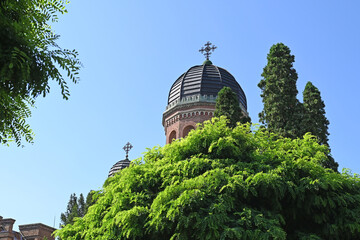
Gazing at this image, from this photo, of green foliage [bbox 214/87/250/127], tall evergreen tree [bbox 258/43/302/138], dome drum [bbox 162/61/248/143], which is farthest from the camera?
dome drum [bbox 162/61/248/143]

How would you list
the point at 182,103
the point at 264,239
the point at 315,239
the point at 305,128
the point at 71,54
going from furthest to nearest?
the point at 182,103
the point at 305,128
the point at 315,239
the point at 264,239
the point at 71,54

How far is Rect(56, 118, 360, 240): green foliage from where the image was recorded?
10.7 m

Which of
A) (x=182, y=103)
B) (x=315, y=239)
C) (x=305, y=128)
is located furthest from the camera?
(x=182, y=103)

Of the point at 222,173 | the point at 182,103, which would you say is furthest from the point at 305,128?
the point at 182,103

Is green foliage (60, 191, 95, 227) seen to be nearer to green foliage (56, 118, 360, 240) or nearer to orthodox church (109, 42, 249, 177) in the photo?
orthodox church (109, 42, 249, 177)

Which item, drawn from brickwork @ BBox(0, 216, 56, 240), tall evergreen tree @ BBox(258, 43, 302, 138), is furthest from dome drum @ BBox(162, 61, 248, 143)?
brickwork @ BBox(0, 216, 56, 240)

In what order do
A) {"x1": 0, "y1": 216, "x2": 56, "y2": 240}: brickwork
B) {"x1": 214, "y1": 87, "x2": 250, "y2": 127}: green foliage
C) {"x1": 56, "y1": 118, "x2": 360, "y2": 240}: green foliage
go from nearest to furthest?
{"x1": 56, "y1": 118, "x2": 360, "y2": 240}: green foliage → {"x1": 214, "y1": 87, "x2": 250, "y2": 127}: green foliage → {"x1": 0, "y1": 216, "x2": 56, "y2": 240}: brickwork

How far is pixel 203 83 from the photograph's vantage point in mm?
31734

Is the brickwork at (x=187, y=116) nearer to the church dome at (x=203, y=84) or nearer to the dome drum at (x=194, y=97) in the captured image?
the dome drum at (x=194, y=97)

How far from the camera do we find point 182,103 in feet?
102

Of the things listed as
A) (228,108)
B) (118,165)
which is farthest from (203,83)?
(228,108)

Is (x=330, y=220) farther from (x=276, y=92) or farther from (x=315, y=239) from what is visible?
(x=276, y=92)

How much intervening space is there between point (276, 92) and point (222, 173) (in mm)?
9786

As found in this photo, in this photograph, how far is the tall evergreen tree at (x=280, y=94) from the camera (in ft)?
62.5
